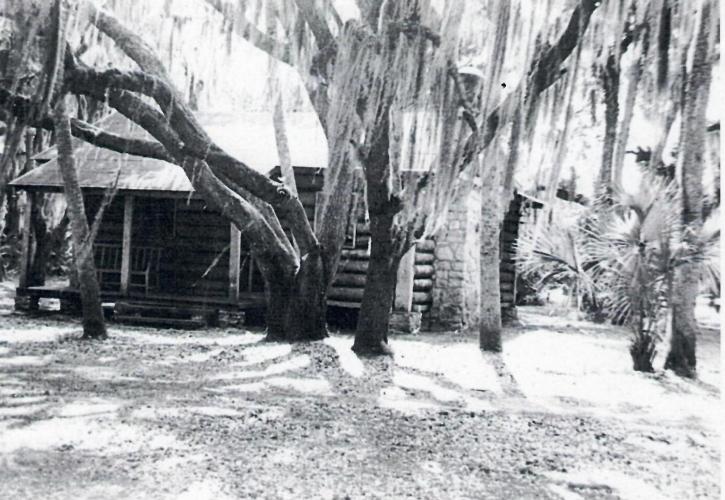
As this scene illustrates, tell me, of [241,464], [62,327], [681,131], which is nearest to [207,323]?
[62,327]

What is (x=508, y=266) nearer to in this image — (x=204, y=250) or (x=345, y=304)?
(x=345, y=304)

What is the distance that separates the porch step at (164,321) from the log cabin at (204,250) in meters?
0.02

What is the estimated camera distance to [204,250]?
14.2 meters

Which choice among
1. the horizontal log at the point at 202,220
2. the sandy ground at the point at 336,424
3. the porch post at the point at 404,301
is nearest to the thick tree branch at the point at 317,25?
the sandy ground at the point at 336,424

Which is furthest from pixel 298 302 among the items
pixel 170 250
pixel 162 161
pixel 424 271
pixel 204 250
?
pixel 170 250

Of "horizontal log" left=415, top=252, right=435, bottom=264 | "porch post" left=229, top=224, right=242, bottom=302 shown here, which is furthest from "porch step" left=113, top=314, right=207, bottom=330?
"horizontal log" left=415, top=252, right=435, bottom=264

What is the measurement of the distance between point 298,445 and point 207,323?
7571mm

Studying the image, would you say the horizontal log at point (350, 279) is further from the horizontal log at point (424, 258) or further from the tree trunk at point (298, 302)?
the tree trunk at point (298, 302)

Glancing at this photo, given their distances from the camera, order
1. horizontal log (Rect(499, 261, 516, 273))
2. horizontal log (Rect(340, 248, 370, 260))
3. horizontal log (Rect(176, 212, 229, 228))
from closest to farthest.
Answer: horizontal log (Rect(340, 248, 370, 260)), horizontal log (Rect(176, 212, 229, 228)), horizontal log (Rect(499, 261, 516, 273))

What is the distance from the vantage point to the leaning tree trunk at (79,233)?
8.86 meters

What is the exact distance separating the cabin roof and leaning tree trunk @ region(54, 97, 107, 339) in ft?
7.30

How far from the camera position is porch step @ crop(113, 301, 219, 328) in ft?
38.4

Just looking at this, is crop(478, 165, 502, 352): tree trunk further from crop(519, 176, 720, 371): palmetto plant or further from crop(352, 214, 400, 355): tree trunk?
crop(352, 214, 400, 355): tree trunk

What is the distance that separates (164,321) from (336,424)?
7.11m
